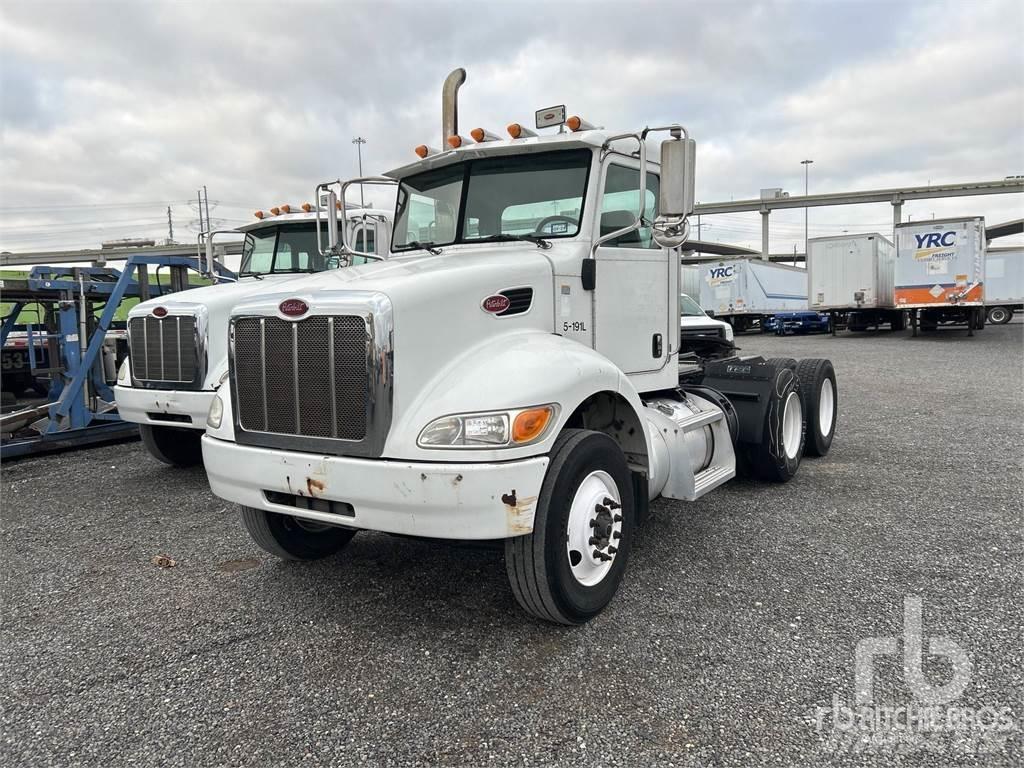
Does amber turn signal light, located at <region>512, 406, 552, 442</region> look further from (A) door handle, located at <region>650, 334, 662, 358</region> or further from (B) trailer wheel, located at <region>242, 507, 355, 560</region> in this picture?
(A) door handle, located at <region>650, 334, 662, 358</region>

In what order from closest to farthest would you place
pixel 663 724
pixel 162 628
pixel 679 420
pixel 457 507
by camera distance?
pixel 663 724 < pixel 457 507 < pixel 162 628 < pixel 679 420

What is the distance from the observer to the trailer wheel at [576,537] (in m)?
3.14

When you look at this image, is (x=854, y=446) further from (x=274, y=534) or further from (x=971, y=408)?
(x=274, y=534)

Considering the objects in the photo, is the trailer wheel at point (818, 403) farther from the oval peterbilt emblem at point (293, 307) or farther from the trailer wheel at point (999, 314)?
the trailer wheel at point (999, 314)

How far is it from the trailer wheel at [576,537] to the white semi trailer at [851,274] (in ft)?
78.4

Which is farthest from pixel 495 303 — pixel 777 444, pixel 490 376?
pixel 777 444

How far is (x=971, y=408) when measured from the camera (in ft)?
31.3

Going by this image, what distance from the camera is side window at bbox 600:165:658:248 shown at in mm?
4184

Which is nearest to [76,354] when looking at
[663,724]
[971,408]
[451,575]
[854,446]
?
[451,575]

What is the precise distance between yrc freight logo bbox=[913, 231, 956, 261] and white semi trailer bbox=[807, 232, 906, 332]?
202 cm

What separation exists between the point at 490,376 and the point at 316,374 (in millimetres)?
795

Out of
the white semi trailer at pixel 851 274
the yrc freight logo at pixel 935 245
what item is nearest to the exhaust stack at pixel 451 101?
the yrc freight logo at pixel 935 245

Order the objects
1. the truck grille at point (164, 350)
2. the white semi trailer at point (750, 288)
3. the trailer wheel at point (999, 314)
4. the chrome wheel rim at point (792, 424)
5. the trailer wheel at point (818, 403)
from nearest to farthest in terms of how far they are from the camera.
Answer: the chrome wheel rim at point (792, 424) < the truck grille at point (164, 350) < the trailer wheel at point (818, 403) < the trailer wheel at point (999, 314) < the white semi trailer at point (750, 288)

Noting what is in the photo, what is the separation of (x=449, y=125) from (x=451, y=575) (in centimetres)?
309
